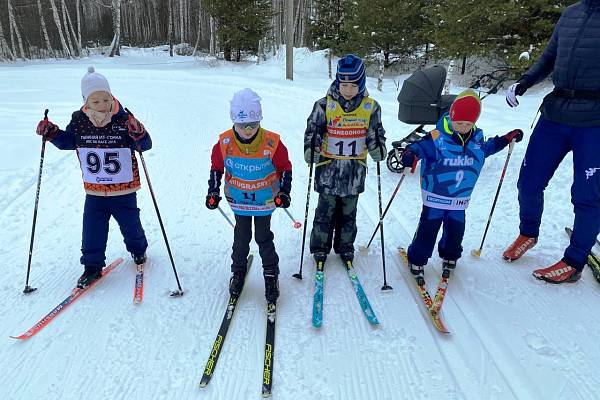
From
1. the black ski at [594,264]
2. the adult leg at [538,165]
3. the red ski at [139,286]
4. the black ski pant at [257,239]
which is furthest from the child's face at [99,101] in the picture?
the black ski at [594,264]

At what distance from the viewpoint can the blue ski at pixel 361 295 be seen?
130 inches

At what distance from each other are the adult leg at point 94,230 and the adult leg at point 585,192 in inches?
166

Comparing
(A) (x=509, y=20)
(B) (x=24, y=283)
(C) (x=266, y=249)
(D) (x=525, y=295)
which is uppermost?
(A) (x=509, y=20)

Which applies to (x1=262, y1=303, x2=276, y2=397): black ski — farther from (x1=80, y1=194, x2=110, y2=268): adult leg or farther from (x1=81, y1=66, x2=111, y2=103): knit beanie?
(x1=81, y1=66, x2=111, y2=103): knit beanie

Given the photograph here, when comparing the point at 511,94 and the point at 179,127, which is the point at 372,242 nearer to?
the point at 511,94

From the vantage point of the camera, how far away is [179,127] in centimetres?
980

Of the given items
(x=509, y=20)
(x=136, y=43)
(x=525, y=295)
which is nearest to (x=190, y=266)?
(x=525, y=295)

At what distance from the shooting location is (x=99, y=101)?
10.9 ft

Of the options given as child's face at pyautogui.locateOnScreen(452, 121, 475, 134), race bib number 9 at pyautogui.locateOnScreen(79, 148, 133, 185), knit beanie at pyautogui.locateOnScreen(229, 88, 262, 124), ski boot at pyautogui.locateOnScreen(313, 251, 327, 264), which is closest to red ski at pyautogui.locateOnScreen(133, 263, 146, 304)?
race bib number 9 at pyautogui.locateOnScreen(79, 148, 133, 185)

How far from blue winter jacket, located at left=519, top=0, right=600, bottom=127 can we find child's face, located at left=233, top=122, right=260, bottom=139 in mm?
2620

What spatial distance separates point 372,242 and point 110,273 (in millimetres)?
2797

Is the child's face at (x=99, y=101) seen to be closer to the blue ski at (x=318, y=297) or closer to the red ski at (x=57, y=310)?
the red ski at (x=57, y=310)

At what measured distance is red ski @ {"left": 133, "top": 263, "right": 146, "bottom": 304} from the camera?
3.59 m

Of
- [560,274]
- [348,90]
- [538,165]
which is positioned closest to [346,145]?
[348,90]
